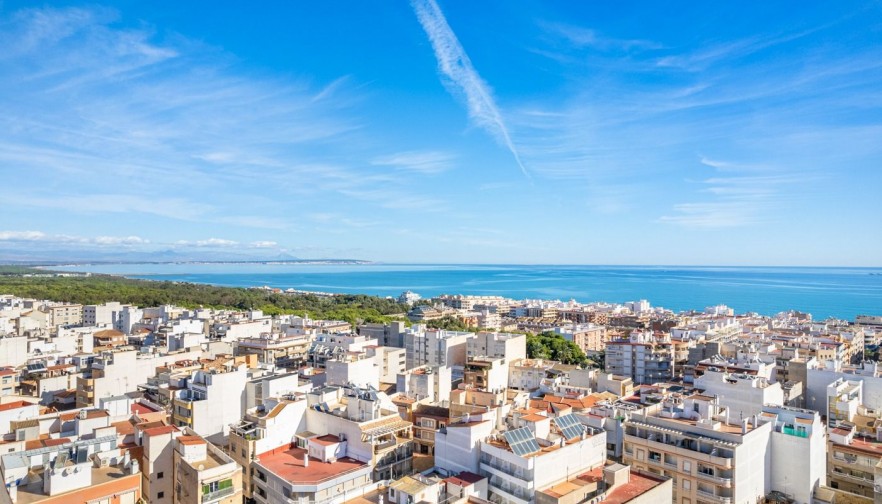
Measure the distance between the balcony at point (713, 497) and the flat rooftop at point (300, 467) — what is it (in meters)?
8.28

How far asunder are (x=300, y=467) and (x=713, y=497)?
401 inches

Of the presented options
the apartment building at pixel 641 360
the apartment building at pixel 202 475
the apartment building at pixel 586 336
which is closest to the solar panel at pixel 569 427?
the apartment building at pixel 202 475

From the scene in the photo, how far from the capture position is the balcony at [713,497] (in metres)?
13.8

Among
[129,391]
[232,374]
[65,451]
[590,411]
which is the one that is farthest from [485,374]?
[65,451]

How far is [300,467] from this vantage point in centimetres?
1447

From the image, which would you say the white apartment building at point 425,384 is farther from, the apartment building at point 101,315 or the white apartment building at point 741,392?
the apartment building at point 101,315

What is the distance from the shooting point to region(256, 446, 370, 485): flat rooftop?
13.6m

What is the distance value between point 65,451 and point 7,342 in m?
20.7

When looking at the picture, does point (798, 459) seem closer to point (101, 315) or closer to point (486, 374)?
point (486, 374)

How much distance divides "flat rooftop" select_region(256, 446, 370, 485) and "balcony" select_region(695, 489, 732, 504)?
27.2 ft

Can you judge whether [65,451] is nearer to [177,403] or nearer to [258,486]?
[258,486]

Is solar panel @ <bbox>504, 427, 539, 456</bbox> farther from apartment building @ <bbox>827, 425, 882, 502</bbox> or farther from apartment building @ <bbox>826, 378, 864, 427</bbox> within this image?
apartment building @ <bbox>826, 378, 864, 427</bbox>

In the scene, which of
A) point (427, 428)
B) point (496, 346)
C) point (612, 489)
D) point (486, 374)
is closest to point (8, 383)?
point (427, 428)

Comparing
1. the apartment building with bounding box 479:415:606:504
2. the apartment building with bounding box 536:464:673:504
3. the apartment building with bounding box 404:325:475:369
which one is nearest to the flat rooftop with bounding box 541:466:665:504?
the apartment building with bounding box 536:464:673:504
